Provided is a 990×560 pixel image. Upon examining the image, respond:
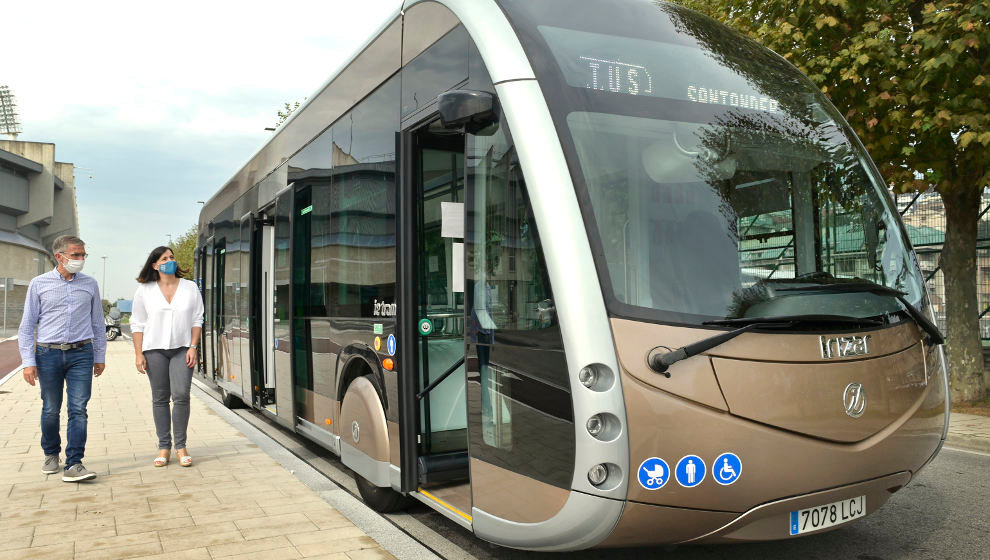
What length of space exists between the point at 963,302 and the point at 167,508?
1100cm

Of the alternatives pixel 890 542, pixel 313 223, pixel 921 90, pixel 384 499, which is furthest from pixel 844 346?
pixel 921 90

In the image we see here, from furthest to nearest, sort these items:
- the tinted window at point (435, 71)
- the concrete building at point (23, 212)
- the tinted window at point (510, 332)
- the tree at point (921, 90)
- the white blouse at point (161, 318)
Answer: the concrete building at point (23, 212), the tree at point (921, 90), the white blouse at point (161, 318), the tinted window at point (435, 71), the tinted window at point (510, 332)

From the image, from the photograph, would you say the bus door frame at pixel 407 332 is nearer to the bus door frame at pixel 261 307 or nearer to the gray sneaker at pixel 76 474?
the gray sneaker at pixel 76 474

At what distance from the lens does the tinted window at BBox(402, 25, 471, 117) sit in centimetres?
450

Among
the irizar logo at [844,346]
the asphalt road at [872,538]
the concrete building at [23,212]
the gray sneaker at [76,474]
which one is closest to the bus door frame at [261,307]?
the gray sneaker at [76,474]

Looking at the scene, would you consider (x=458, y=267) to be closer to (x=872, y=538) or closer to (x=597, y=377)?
(x=597, y=377)

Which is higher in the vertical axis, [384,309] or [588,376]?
[384,309]

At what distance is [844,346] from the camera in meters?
3.80

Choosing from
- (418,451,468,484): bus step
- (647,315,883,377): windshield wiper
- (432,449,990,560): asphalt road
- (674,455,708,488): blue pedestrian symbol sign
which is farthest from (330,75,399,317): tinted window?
(674,455,708,488): blue pedestrian symbol sign

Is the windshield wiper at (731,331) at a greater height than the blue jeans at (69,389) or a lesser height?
greater

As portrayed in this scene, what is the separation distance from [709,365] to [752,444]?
38cm

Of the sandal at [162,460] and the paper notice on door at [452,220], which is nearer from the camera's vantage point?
the paper notice on door at [452,220]

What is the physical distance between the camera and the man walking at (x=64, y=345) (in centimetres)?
662

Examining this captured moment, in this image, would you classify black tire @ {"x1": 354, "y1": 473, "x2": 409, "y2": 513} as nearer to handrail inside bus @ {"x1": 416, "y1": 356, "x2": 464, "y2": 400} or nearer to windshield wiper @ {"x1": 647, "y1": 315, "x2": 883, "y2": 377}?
handrail inside bus @ {"x1": 416, "y1": 356, "x2": 464, "y2": 400}
